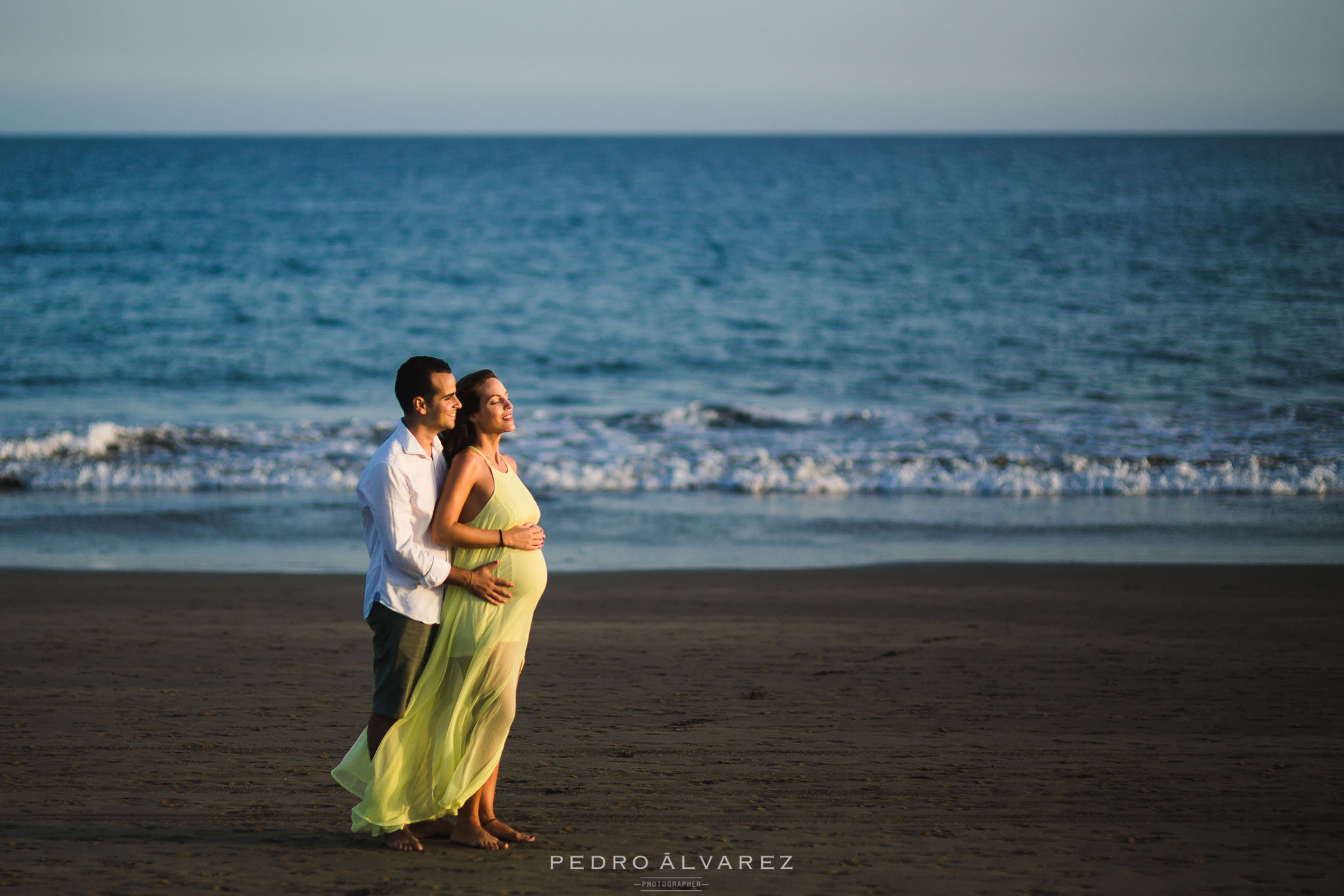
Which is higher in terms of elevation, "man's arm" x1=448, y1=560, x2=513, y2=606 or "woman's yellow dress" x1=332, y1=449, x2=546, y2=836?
"man's arm" x1=448, y1=560, x2=513, y2=606

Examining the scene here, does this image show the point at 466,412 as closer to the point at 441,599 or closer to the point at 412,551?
the point at 412,551

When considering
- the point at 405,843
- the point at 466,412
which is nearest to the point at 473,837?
the point at 405,843

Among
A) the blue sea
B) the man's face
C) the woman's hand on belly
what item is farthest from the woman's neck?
the blue sea

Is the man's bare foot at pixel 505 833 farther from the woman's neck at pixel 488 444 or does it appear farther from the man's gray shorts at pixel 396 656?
the woman's neck at pixel 488 444

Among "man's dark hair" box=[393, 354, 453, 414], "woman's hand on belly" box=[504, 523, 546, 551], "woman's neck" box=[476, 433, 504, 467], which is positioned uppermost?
"man's dark hair" box=[393, 354, 453, 414]

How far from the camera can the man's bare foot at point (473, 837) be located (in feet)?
12.4

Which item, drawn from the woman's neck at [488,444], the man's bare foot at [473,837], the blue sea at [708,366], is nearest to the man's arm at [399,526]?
the woman's neck at [488,444]

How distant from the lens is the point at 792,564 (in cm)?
879

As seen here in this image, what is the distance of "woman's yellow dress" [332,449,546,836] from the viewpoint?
361 cm

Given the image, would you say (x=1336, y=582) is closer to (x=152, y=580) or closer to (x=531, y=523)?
(x=531, y=523)

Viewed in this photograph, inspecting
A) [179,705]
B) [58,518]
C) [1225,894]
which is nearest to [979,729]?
[1225,894]

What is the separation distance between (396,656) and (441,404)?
821mm

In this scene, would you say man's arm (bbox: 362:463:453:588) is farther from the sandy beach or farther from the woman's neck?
the sandy beach

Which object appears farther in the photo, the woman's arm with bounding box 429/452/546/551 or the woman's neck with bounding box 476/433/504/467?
the woman's neck with bounding box 476/433/504/467
